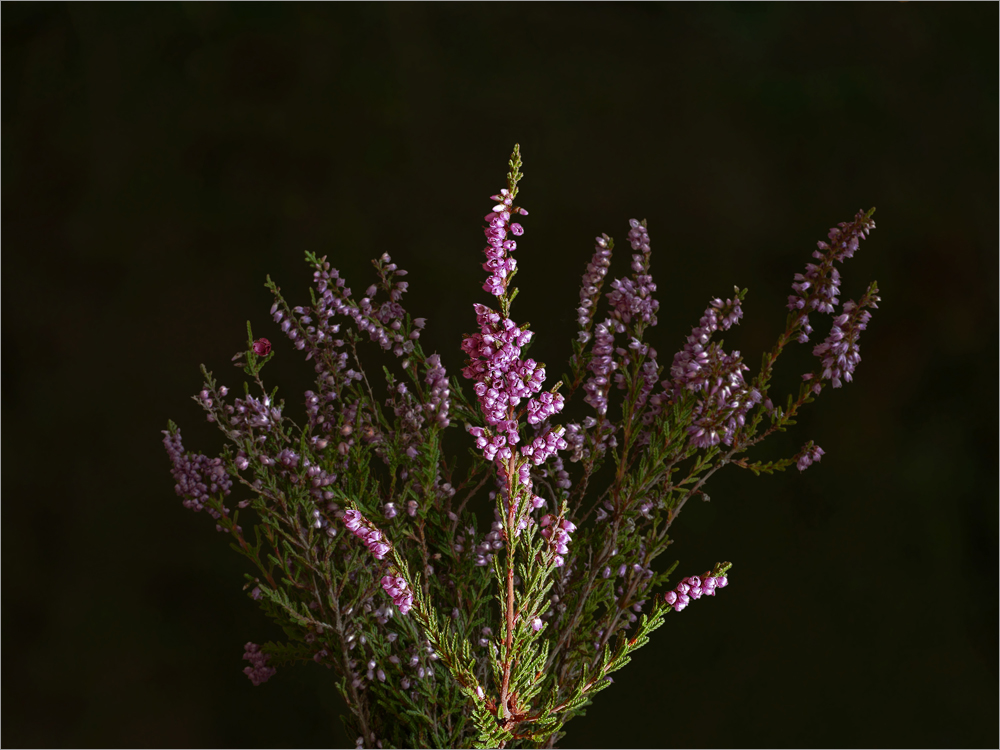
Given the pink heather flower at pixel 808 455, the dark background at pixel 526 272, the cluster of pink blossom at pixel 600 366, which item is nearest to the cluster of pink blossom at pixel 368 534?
the cluster of pink blossom at pixel 600 366

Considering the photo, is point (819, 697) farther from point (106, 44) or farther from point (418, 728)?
point (106, 44)

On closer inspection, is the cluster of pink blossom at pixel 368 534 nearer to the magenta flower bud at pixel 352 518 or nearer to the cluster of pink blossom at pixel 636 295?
the magenta flower bud at pixel 352 518

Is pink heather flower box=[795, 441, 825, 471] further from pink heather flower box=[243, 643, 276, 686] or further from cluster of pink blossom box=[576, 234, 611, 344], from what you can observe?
pink heather flower box=[243, 643, 276, 686]

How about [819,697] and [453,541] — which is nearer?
[453,541]

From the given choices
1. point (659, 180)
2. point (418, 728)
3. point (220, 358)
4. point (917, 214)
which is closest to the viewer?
point (418, 728)

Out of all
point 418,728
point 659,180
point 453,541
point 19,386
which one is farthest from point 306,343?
point 19,386

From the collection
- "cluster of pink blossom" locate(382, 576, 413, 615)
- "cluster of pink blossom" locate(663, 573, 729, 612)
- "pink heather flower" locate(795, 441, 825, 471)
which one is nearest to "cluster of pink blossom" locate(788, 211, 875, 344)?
"pink heather flower" locate(795, 441, 825, 471)

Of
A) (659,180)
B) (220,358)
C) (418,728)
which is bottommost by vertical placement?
(418,728)
